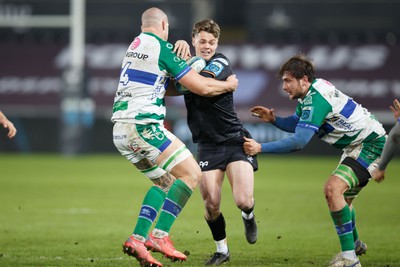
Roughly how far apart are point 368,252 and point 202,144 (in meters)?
2.29

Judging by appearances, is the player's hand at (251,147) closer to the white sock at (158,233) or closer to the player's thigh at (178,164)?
the player's thigh at (178,164)

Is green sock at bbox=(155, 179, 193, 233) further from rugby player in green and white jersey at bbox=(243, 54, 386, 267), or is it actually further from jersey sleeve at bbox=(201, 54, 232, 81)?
jersey sleeve at bbox=(201, 54, 232, 81)

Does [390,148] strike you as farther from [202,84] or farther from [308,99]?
[202,84]

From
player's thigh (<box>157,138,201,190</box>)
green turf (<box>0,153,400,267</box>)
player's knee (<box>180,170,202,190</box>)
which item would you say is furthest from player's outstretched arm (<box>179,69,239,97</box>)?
green turf (<box>0,153,400,267</box>)

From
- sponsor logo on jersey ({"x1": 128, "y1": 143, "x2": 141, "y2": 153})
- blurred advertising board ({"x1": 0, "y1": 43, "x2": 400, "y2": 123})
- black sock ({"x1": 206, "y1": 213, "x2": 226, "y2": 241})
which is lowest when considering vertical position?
blurred advertising board ({"x1": 0, "y1": 43, "x2": 400, "y2": 123})

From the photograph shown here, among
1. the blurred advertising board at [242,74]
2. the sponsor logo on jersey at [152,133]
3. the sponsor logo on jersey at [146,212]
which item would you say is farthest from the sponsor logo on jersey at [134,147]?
the blurred advertising board at [242,74]

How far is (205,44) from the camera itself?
9.16m

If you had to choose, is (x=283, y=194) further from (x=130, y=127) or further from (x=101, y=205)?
(x=130, y=127)

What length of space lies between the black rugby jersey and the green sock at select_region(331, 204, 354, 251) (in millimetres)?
1457

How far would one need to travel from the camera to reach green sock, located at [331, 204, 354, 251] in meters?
8.59

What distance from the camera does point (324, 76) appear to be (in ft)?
86.2

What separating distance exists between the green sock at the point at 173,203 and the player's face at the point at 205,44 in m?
1.62

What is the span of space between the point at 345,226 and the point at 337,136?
0.96 meters

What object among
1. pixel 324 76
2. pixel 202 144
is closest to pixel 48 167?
pixel 324 76
